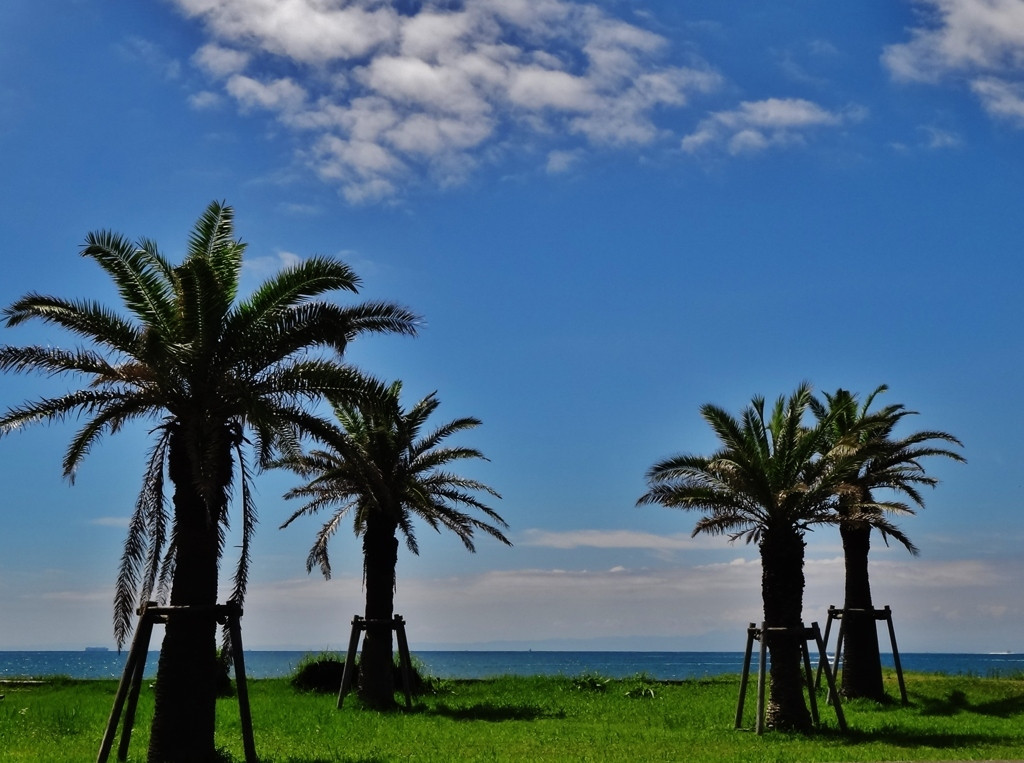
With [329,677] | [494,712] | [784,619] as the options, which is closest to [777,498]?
[784,619]

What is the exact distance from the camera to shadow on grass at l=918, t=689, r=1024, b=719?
93.7ft

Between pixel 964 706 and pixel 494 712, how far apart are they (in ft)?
44.9

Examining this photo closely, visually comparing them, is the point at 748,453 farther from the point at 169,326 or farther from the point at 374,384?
the point at 169,326

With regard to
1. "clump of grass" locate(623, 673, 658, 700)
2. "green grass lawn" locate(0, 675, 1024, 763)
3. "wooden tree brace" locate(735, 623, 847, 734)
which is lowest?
"clump of grass" locate(623, 673, 658, 700)

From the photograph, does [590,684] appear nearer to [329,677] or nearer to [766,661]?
[329,677]

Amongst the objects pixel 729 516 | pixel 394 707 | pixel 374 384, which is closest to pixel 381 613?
pixel 394 707

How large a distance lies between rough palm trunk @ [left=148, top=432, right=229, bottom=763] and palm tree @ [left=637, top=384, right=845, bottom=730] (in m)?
11.9

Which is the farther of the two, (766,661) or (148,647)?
(766,661)

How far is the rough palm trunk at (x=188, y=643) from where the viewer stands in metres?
17.4

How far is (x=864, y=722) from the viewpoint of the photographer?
26219 mm

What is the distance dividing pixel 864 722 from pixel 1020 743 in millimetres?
5173

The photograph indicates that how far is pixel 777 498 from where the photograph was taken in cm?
2450

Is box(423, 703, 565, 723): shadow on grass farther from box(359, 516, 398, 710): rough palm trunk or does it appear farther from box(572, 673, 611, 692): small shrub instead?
box(572, 673, 611, 692): small shrub

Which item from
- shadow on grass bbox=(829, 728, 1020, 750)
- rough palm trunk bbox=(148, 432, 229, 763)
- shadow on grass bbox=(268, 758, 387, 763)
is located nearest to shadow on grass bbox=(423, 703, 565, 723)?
shadow on grass bbox=(829, 728, 1020, 750)
